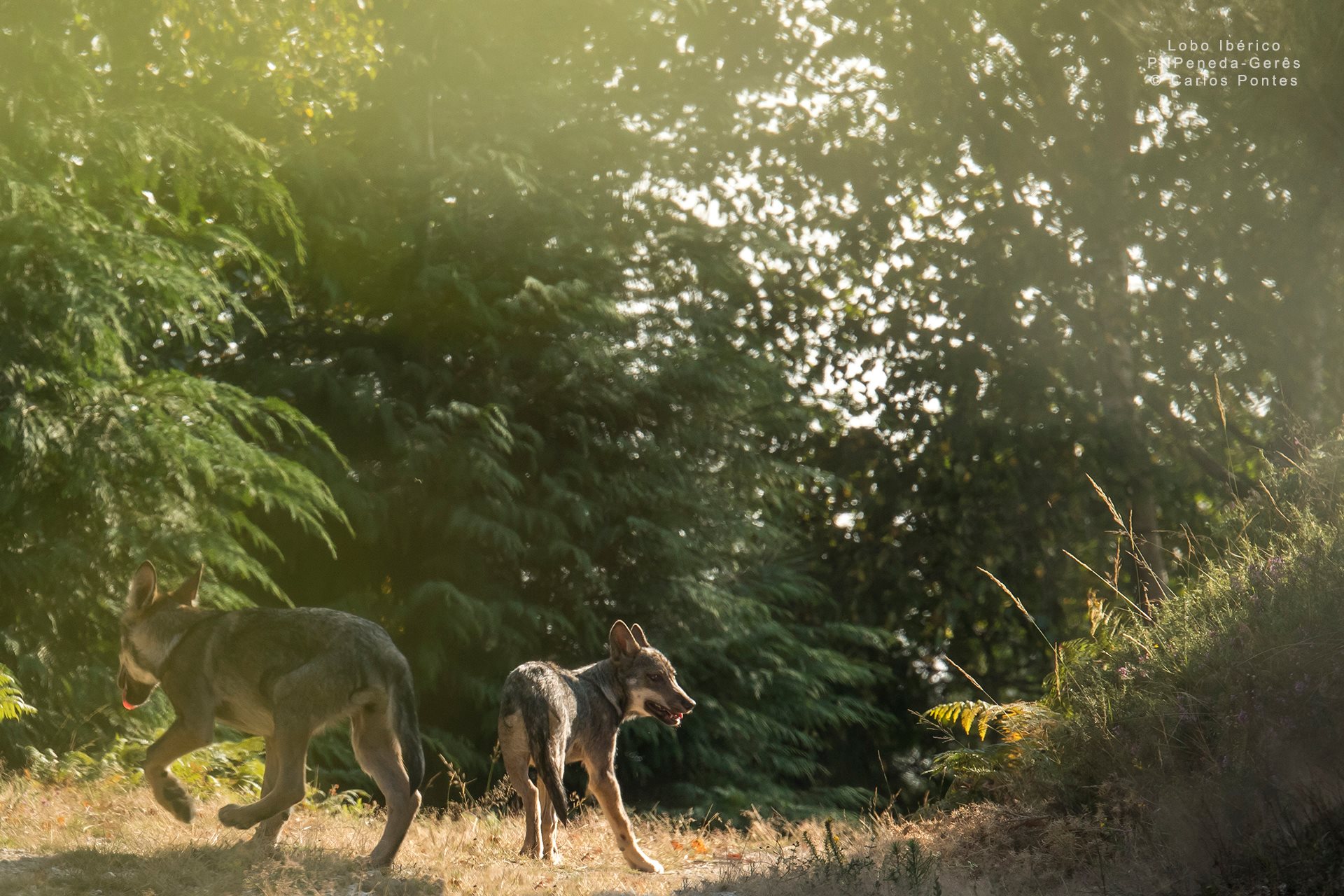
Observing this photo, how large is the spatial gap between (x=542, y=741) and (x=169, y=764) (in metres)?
2.03

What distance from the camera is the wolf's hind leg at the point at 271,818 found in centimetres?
689

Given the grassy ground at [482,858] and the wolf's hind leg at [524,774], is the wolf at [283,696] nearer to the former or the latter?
the grassy ground at [482,858]

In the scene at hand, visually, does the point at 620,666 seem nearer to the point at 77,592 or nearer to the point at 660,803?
the point at 77,592

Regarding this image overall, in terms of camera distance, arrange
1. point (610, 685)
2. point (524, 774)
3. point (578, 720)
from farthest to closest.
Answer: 1. point (610, 685)
2. point (578, 720)
3. point (524, 774)

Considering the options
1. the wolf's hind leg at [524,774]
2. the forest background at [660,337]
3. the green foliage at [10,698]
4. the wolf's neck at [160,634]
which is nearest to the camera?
the wolf's neck at [160,634]

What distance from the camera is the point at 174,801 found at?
262 inches

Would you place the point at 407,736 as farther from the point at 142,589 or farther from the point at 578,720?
the point at 142,589

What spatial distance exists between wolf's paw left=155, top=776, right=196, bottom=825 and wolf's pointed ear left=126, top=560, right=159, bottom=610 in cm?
109

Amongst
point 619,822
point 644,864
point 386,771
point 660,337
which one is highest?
point 660,337

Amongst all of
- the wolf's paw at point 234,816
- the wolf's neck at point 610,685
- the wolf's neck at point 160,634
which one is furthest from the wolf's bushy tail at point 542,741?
the wolf's neck at point 160,634

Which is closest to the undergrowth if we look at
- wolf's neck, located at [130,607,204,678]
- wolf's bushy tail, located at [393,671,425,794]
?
wolf's bushy tail, located at [393,671,425,794]

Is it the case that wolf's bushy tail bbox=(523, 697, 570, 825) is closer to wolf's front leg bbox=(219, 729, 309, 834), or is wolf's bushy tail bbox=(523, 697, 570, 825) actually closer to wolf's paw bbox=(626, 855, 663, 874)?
wolf's paw bbox=(626, 855, 663, 874)

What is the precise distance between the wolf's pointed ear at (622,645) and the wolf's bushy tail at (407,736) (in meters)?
1.87

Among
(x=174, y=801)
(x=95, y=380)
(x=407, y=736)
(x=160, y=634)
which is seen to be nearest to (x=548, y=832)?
(x=407, y=736)
